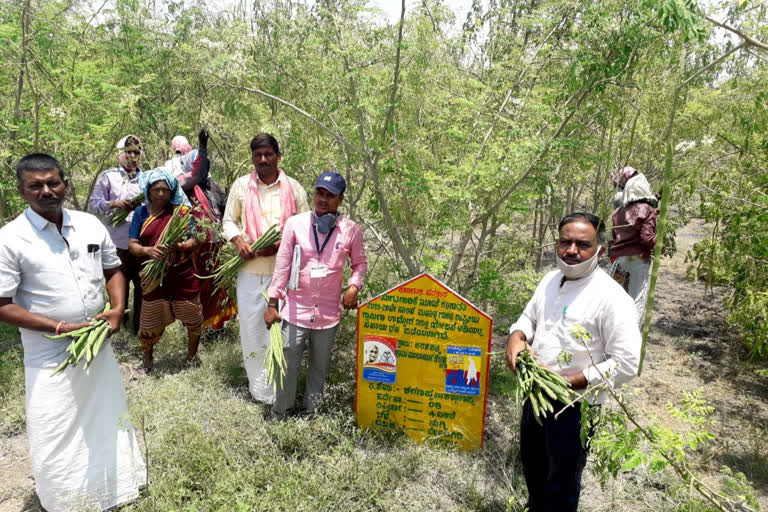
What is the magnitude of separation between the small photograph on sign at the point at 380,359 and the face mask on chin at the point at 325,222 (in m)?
0.85

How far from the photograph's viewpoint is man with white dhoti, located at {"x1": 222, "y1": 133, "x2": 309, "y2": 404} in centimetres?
374

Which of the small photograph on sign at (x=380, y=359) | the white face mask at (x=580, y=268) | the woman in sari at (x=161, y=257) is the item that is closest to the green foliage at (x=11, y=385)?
the woman in sari at (x=161, y=257)

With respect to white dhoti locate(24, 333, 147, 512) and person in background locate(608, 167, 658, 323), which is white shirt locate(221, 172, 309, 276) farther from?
person in background locate(608, 167, 658, 323)

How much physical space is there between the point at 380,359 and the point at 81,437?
188cm

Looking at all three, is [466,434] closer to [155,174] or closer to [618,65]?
[618,65]

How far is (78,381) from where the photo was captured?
2.62 meters

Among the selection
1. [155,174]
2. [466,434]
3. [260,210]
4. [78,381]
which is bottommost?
[466,434]

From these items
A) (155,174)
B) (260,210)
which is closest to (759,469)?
(260,210)

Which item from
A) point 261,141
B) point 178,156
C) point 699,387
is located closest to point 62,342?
point 261,141

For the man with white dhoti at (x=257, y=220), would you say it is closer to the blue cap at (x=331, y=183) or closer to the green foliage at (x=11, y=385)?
the blue cap at (x=331, y=183)

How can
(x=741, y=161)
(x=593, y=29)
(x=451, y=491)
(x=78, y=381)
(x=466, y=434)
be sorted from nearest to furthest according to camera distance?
(x=78, y=381) < (x=593, y=29) < (x=451, y=491) < (x=466, y=434) < (x=741, y=161)

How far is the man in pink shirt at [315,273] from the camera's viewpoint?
3.37 meters

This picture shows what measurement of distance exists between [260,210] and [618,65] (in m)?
2.68

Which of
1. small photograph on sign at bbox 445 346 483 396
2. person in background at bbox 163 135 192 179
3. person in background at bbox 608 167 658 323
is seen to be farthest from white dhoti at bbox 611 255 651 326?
person in background at bbox 163 135 192 179
